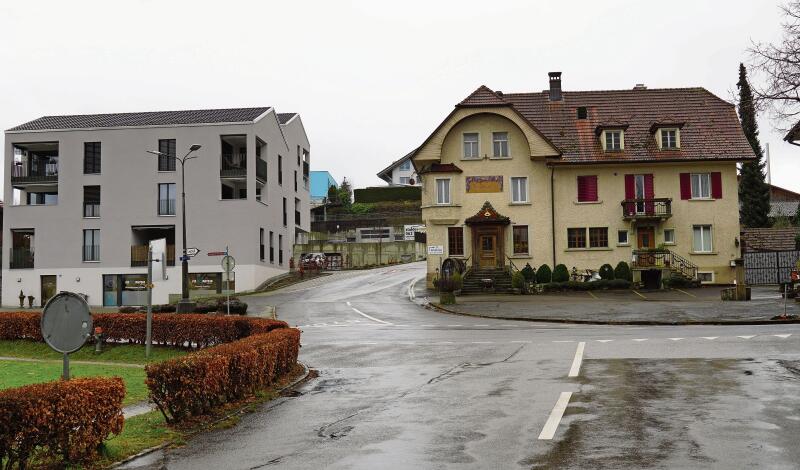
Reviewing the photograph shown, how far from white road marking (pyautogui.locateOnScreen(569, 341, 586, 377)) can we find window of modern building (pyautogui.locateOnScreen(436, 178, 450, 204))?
93.1 ft

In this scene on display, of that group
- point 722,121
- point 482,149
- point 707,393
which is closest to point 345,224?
point 482,149

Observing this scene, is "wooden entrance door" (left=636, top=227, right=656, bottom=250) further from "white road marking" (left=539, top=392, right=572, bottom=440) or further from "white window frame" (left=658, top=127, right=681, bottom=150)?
"white road marking" (left=539, top=392, right=572, bottom=440)

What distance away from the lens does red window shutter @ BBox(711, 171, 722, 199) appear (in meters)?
45.2

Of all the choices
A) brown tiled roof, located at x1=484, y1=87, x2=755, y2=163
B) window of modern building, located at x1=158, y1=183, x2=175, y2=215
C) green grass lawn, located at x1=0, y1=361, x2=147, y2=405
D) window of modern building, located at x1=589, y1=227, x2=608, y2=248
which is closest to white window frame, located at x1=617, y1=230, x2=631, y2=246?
window of modern building, located at x1=589, y1=227, x2=608, y2=248

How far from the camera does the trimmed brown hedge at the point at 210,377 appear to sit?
31.4 feet

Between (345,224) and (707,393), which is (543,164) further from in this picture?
(345,224)

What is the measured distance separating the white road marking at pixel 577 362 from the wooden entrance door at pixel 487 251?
2744 centimetres

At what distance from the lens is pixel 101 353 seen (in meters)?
23.2

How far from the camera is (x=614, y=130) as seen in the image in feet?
151

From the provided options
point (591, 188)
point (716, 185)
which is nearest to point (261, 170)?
point (591, 188)

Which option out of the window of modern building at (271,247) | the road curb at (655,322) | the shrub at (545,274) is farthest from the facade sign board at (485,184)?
the window of modern building at (271,247)

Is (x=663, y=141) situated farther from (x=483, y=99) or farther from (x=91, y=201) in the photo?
(x=91, y=201)

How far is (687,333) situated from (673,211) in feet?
83.7

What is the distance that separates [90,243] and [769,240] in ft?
151
